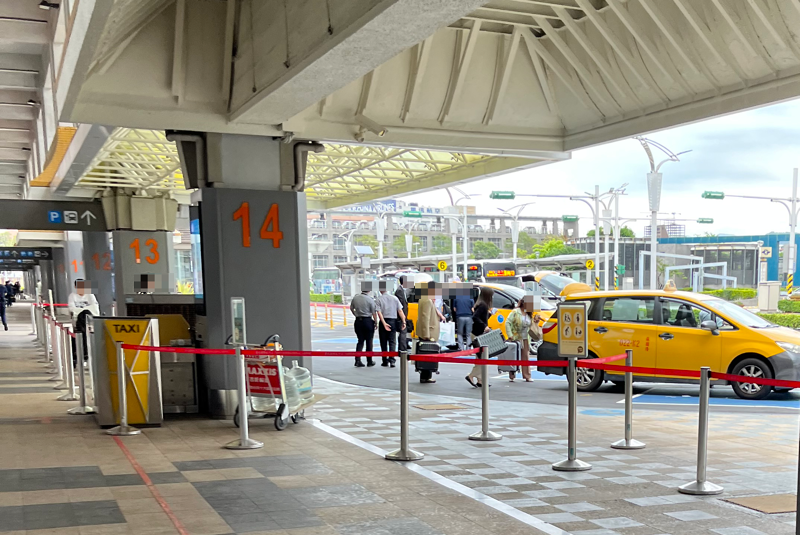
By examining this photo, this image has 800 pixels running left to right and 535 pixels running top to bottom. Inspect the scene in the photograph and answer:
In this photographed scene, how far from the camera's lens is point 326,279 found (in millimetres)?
80438

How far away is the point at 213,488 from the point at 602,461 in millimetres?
3804

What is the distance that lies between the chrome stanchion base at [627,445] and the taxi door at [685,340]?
3.97m

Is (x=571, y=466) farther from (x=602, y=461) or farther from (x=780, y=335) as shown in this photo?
(x=780, y=335)

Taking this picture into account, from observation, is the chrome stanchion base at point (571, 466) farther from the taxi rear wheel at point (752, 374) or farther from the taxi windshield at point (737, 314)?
the taxi windshield at point (737, 314)

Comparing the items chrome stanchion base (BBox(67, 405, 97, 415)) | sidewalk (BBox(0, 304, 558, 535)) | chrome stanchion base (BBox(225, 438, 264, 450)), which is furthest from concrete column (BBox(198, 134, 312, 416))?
chrome stanchion base (BBox(225, 438, 264, 450))

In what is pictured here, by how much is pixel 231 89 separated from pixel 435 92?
2822mm

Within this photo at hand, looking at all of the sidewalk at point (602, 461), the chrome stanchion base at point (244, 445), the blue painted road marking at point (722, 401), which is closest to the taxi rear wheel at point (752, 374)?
the blue painted road marking at point (722, 401)

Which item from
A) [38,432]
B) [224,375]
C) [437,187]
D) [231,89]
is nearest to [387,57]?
[231,89]

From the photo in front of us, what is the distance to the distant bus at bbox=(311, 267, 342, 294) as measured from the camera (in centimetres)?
7794

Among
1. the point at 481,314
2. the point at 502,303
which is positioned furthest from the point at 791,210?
the point at 481,314

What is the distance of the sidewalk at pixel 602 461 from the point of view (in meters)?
5.16

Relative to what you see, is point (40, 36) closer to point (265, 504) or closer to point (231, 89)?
point (231, 89)

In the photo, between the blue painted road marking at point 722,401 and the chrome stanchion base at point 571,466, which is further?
the blue painted road marking at point 722,401

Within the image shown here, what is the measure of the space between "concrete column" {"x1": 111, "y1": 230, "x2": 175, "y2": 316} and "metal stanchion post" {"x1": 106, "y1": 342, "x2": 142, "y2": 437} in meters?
10.9
